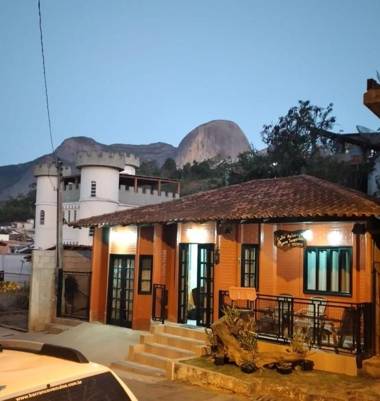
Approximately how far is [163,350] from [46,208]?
3285 centimetres

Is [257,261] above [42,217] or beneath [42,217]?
beneath

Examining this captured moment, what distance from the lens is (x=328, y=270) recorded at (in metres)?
11.8

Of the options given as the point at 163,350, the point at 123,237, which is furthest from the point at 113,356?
the point at 123,237

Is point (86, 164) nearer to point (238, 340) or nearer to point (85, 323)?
point (85, 323)

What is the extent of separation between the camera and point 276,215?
11.2 metres

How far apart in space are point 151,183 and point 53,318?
1157 inches

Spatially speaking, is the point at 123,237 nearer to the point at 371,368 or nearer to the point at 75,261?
the point at 75,261

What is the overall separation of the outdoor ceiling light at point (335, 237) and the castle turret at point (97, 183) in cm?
2815

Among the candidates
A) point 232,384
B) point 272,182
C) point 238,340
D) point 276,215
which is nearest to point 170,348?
point 238,340

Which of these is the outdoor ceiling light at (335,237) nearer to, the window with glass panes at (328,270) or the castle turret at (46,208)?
the window with glass panes at (328,270)

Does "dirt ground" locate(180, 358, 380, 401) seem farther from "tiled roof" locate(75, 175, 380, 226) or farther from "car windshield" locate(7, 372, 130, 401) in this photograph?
"car windshield" locate(7, 372, 130, 401)

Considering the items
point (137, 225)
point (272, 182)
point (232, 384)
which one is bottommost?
point (232, 384)

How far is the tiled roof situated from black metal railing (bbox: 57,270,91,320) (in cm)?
249

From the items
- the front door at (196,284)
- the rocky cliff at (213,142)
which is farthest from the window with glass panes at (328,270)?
the rocky cliff at (213,142)
